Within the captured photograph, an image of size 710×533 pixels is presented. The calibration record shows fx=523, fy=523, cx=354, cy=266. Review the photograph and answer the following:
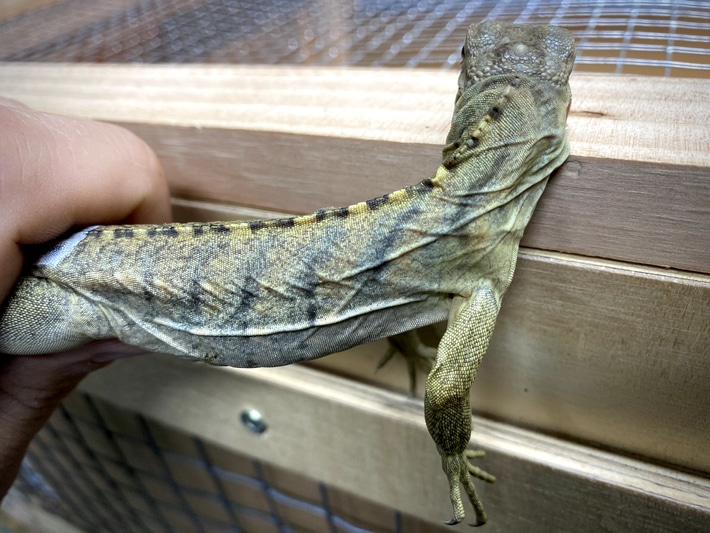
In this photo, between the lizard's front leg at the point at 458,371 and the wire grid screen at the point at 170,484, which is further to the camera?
the wire grid screen at the point at 170,484

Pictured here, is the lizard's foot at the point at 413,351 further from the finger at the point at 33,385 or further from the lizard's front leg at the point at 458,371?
the finger at the point at 33,385

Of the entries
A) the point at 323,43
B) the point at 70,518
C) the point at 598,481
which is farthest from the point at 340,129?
the point at 70,518

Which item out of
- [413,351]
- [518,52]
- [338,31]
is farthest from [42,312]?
[338,31]

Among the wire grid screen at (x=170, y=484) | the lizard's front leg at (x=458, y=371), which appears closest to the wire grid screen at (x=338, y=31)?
the lizard's front leg at (x=458, y=371)

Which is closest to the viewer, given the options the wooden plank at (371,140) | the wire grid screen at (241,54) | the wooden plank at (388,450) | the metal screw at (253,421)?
the wooden plank at (371,140)

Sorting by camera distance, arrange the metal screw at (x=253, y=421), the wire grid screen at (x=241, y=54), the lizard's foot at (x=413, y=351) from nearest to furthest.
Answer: the lizard's foot at (x=413, y=351), the wire grid screen at (x=241, y=54), the metal screw at (x=253, y=421)

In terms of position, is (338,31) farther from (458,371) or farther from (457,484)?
(457,484)

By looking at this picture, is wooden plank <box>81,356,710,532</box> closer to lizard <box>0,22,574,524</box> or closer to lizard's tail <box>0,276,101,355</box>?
lizard <box>0,22,574,524</box>
